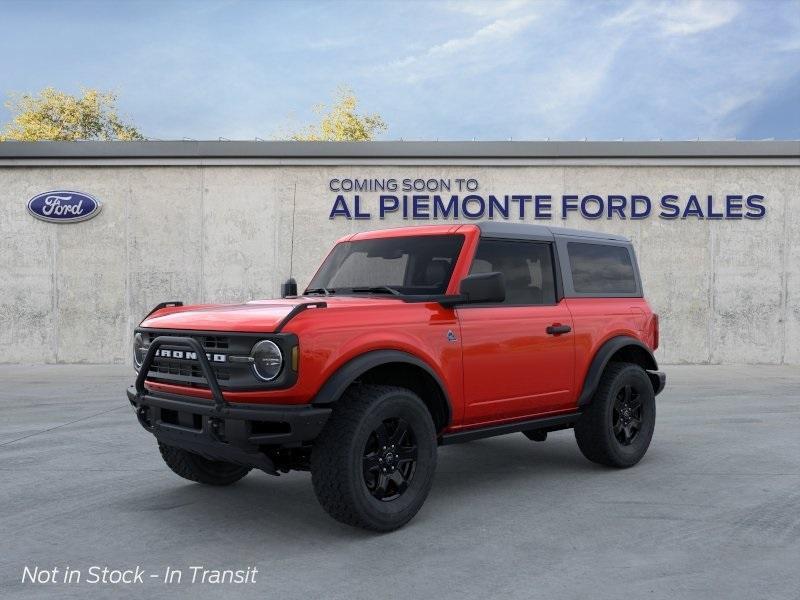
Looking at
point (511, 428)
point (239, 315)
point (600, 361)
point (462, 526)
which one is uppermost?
point (239, 315)

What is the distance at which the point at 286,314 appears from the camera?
4.03m

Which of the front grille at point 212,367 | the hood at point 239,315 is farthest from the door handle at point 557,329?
the front grille at point 212,367

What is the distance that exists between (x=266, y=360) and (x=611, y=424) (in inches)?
120

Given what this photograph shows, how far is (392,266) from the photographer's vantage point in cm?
537

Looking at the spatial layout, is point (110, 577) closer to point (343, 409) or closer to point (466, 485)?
point (343, 409)

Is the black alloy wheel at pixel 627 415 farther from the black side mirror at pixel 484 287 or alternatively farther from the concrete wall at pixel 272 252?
the concrete wall at pixel 272 252

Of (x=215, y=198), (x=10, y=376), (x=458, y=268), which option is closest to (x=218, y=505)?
(x=458, y=268)

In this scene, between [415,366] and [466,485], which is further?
[466,485]

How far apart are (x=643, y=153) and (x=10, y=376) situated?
12.8m

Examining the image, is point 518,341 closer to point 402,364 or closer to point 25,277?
point 402,364

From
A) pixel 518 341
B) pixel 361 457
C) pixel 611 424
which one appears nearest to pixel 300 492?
pixel 361 457

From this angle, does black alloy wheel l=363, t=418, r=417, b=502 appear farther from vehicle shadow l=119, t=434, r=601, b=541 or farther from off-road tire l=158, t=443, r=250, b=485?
off-road tire l=158, t=443, r=250, b=485

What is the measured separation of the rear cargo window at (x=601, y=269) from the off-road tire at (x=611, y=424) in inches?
26.1

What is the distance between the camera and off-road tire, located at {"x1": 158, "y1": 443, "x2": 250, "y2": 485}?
5121 millimetres
